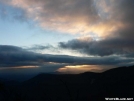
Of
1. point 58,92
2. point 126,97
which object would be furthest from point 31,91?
point 126,97

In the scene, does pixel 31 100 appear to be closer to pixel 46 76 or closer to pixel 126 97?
pixel 126 97

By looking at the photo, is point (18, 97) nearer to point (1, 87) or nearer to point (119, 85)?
point (1, 87)

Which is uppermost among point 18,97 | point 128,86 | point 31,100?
point 18,97

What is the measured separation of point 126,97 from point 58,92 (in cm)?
5188

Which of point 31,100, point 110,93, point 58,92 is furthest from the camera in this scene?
point 58,92

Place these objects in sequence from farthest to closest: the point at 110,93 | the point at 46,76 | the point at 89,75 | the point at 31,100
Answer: the point at 46,76 < the point at 89,75 < the point at 31,100 < the point at 110,93

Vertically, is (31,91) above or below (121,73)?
below

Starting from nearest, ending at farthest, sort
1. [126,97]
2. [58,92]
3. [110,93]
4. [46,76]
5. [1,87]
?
[1,87] < [126,97] < [110,93] < [58,92] < [46,76]

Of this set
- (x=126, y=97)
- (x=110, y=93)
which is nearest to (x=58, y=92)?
(x=110, y=93)

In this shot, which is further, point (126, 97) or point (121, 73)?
point (121, 73)

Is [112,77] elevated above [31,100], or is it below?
above

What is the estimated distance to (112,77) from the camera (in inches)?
4946

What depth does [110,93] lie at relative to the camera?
3359 inches

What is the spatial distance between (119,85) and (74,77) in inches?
2715
